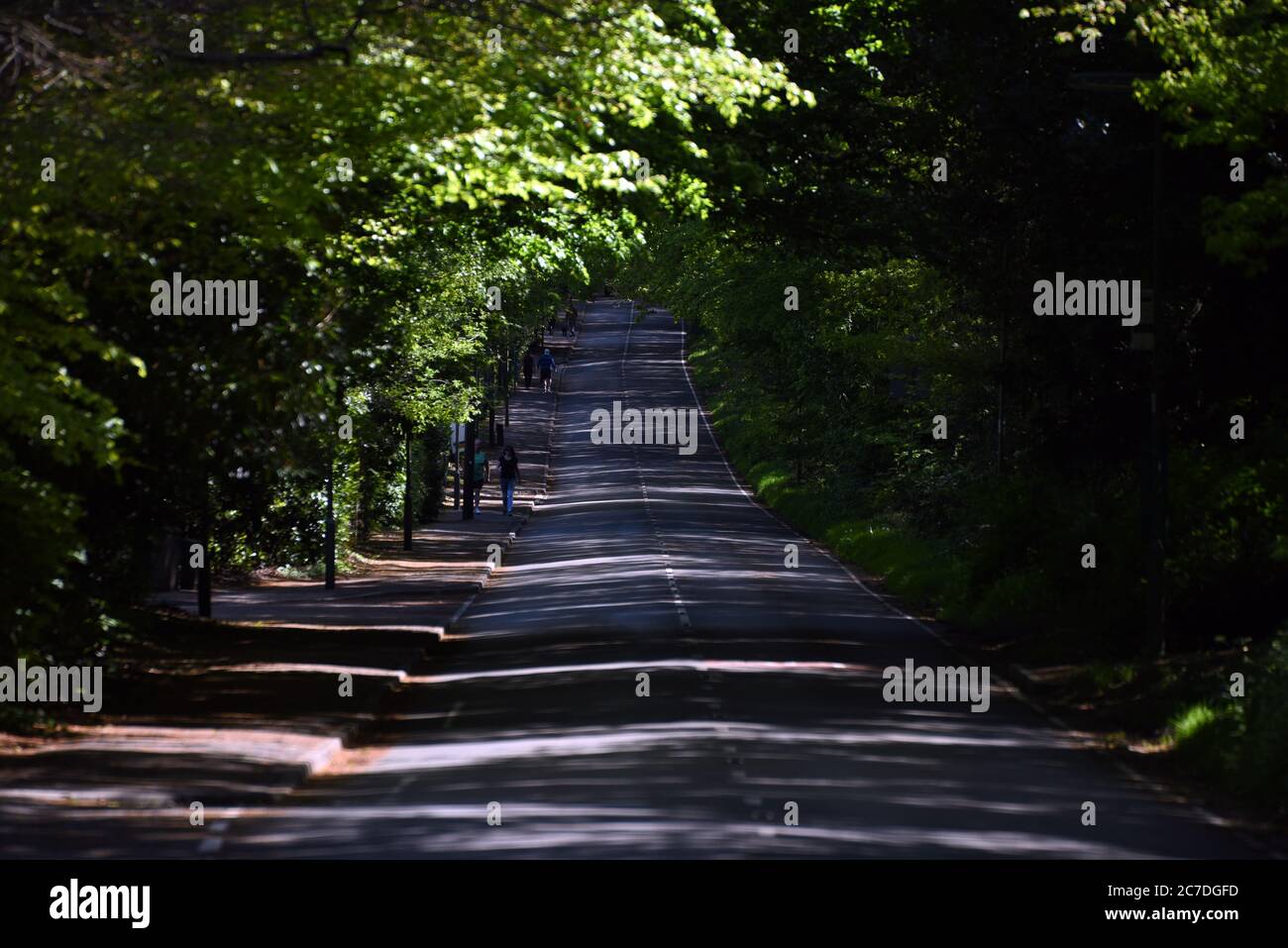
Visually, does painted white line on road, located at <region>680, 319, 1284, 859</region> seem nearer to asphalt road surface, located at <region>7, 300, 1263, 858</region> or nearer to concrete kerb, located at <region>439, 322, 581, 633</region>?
asphalt road surface, located at <region>7, 300, 1263, 858</region>

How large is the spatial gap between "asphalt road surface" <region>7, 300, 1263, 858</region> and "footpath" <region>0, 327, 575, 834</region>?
0.42 m

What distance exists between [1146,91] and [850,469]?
3071cm

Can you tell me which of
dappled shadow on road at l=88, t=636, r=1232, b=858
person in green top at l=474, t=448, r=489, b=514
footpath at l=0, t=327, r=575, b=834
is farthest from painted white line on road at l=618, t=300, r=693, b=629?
dappled shadow on road at l=88, t=636, r=1232, b=858

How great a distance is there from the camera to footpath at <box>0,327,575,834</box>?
13.5 metres

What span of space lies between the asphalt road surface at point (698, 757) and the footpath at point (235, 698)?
0.42m

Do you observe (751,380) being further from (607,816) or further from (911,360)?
(607,816)

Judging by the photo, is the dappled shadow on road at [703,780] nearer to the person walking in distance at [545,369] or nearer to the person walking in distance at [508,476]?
the person walking in distance at [508,476]

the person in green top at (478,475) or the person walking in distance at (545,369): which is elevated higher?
the person walking in distance at (545,369)

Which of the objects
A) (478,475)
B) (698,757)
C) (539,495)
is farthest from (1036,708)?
(539,495)

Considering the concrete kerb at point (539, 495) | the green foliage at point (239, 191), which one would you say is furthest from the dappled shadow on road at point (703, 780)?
the concrete kerb at point (539, 495)

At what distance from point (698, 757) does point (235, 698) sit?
575 centimetres

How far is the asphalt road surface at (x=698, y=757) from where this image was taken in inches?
460

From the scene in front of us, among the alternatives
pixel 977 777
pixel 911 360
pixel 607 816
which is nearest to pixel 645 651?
pixel 977 777

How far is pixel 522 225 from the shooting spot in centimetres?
2558
